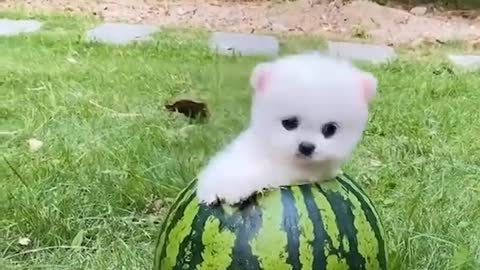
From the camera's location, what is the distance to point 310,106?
69.2 inches

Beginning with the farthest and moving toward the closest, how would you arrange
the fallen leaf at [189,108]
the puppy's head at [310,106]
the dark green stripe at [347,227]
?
the fallen leaf at [189,108], the dark green stripe at [347,227], the puppy's head at [310,106]

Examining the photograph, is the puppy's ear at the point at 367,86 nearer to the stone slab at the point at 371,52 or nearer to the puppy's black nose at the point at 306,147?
the puppy's black nose at the point at 306,147

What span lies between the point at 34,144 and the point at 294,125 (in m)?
1.82

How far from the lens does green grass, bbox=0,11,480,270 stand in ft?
8.52

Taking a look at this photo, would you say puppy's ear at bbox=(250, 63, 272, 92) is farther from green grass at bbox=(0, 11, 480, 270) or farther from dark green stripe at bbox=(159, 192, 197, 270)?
dark green stripe at bbox=(159, 192, 197, 270)

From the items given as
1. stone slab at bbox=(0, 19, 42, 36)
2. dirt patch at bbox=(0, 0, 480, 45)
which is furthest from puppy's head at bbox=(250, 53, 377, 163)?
dirt patch at bbox=(0, 0, 480, 45)

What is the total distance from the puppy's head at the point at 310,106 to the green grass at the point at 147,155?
0.19m

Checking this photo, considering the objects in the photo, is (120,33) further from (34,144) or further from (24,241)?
(24,241)

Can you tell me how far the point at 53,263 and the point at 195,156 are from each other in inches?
25.2

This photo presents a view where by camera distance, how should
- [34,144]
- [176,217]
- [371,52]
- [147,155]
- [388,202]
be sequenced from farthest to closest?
[371,52], [34,144], [147,155], [388,202], [176,217]

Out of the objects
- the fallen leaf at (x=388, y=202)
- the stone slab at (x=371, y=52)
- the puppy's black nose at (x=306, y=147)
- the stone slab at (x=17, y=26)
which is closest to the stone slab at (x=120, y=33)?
the stone slab at (x=17, y=26)

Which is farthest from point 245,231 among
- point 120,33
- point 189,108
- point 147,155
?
point 120,33

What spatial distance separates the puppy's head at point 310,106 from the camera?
1.76m

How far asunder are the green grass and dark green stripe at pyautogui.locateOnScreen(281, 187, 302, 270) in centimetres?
26
